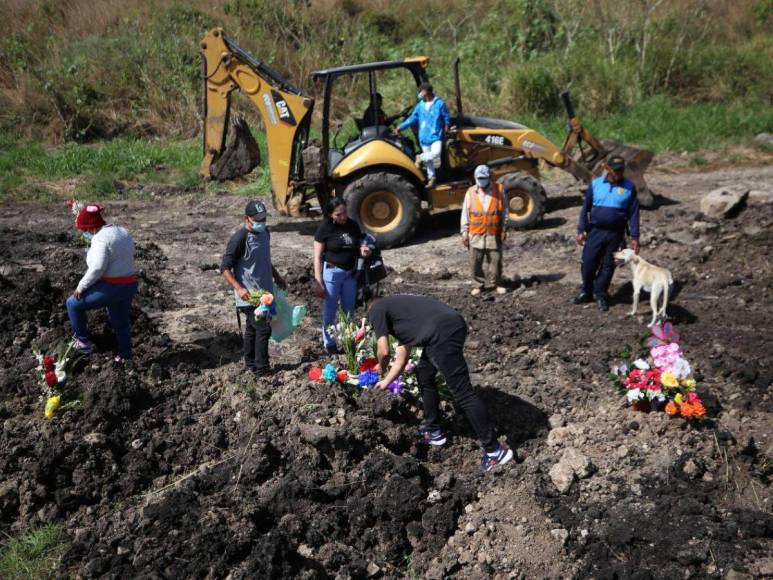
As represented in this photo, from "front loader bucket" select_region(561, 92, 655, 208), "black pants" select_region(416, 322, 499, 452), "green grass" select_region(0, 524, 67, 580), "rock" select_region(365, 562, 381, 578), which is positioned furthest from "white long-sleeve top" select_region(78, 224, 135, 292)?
"front loader bucket" select_region(561, 92, 655, 208)

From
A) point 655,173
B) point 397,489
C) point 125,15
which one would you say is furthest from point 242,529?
point 125,15

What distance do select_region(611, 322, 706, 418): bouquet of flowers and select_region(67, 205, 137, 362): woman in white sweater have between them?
167 inches

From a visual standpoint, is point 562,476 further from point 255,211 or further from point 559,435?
point 255,211

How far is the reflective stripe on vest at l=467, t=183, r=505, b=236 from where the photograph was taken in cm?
853

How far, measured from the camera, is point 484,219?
336 inches

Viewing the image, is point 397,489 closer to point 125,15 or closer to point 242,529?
point 242,529

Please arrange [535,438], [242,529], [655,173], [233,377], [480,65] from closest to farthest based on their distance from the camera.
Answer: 1. [242,529]
2. [535,438]
3. [233,377]
4. [655,173]
5. [480,65]

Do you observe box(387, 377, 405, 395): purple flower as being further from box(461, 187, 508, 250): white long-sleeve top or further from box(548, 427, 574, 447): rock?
box(461, 187, 508, 250): white long-sleeve top

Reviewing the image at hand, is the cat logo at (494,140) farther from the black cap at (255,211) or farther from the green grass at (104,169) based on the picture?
the black cap at (255,211)

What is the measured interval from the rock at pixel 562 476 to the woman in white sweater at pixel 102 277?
3792 millimetres

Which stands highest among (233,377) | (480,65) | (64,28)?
(64,28)

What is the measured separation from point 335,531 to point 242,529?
23.8 inches

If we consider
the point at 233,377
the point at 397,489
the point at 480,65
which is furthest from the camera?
the point at 480,65

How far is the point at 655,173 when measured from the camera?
13883 millimetres
